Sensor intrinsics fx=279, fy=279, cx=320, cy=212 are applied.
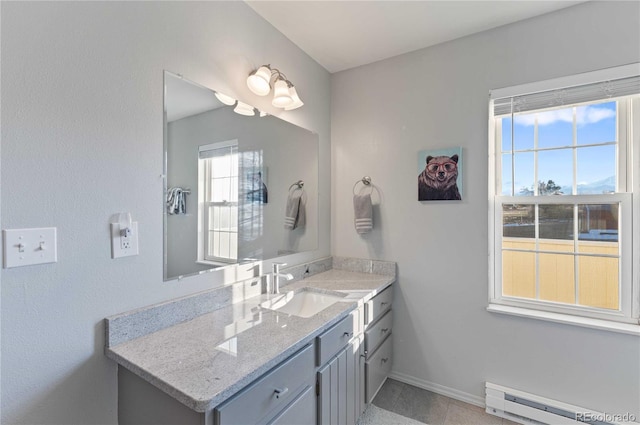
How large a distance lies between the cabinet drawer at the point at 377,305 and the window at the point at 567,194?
692 millimetres

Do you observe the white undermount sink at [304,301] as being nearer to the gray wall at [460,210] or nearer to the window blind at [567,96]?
the gray wall at [460,210]

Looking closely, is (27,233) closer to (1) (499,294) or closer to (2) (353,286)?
(2) (353,286)

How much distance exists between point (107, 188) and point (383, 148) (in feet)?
5.88

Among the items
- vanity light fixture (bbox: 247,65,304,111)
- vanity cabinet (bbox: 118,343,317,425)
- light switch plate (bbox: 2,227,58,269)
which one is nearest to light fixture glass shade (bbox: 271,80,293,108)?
vanity light fixture (bbox: 247,65,304,111)

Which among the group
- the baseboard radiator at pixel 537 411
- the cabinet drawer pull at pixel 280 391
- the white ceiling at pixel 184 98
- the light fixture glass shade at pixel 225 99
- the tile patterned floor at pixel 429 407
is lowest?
the tile patterned floor at pixel 429 407

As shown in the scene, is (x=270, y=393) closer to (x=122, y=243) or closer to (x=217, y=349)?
(x=217, y=349)

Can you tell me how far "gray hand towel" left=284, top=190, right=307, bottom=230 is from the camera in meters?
2.01

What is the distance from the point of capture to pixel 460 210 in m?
1.95

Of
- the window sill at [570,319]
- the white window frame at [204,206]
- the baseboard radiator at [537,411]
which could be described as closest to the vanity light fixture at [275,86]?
the white window frame at [204,206]

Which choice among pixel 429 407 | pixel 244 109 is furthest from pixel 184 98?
pixel 429 407

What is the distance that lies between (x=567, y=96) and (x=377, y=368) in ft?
6.79

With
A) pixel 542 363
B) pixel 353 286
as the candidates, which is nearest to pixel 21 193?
pixel 353 286

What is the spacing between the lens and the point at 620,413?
1536 mm

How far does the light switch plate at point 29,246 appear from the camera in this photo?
0.84 meters
